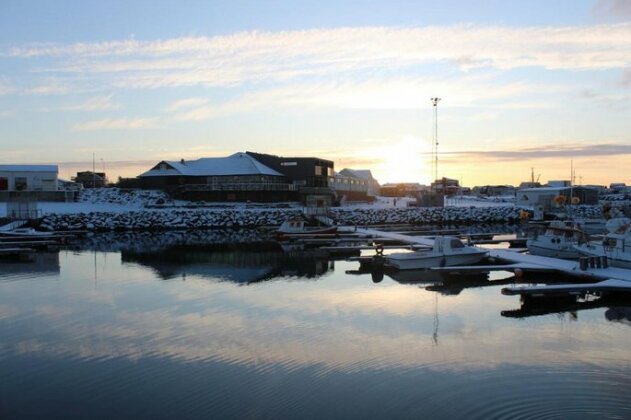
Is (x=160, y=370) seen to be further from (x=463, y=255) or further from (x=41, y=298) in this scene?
(x=463, y=255)

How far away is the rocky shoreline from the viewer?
5900cm

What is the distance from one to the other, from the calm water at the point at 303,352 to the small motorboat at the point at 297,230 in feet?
69.9

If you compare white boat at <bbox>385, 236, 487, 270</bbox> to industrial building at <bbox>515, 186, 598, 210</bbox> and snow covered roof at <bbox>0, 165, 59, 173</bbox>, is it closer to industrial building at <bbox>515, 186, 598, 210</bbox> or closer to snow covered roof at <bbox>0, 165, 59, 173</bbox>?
industrial building at <bbox>515, 186, 598, 210</bbox>

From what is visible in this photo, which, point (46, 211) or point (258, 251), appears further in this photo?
point (46, 211)

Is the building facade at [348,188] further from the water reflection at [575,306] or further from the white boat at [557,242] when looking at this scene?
the water reflection at [575,306]

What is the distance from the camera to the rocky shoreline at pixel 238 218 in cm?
5900

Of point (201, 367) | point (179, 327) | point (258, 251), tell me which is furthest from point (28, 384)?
point (258, 251)

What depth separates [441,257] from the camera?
29438 mm

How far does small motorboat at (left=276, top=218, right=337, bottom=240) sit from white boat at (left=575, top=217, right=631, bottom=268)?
Answer: 25.1 metres

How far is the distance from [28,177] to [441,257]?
52.7m

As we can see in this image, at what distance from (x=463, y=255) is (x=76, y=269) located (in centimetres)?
2080

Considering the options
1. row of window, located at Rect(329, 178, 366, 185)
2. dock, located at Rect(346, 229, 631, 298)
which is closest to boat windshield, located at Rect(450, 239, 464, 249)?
dock, located at Rect(346, 229, 631, 298)

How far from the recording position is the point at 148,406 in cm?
1193

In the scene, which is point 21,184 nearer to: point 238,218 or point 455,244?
point 238,218
